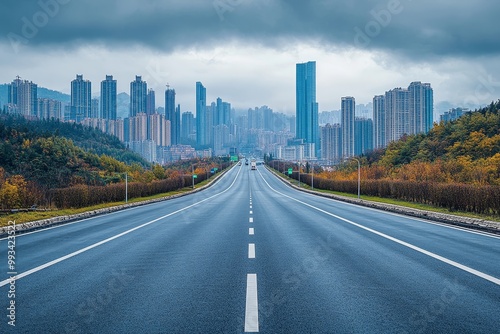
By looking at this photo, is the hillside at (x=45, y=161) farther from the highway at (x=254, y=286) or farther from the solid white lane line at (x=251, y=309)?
the solid white lane line at (x=251, y=309)

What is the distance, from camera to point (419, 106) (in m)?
146

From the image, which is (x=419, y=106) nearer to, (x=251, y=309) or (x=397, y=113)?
(x=397, y=113)

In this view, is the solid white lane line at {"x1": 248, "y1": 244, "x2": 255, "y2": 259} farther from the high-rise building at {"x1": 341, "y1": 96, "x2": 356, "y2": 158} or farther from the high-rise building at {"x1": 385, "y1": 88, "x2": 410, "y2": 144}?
the high-rise building at {"x1": 341, "y1": 96, "x2": 356, "y2": 158}

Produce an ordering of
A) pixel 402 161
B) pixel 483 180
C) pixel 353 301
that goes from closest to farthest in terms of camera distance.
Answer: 1. pixel 353 301
2. pixel 483 180
3. pixel 402 161

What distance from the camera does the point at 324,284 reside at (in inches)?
291

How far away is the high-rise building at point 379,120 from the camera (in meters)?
161

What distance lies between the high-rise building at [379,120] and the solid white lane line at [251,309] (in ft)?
525

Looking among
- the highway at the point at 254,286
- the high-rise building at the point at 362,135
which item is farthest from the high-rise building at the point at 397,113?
the highway at the point at 254,286

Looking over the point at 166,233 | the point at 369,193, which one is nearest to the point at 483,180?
the point at 369,193

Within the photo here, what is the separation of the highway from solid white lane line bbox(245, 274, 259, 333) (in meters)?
0.01

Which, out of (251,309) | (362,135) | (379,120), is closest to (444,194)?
(251,309)

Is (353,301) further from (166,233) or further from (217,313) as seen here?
(166,233)

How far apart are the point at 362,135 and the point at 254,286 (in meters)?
197

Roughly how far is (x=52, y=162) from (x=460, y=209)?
222ft
